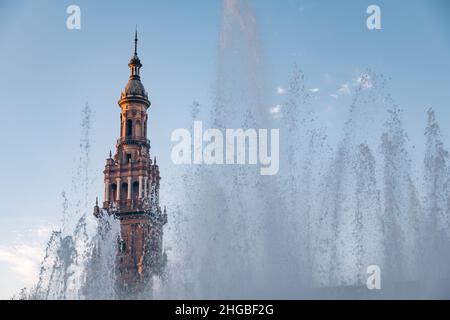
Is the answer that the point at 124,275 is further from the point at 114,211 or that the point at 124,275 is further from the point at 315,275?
the point at 315,275

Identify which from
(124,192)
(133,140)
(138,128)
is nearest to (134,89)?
(138,128)

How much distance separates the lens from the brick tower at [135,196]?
206ft

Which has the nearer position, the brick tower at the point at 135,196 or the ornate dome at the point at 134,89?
the brick tower at the point at 135,196

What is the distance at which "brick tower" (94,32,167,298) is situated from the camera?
62812 mm

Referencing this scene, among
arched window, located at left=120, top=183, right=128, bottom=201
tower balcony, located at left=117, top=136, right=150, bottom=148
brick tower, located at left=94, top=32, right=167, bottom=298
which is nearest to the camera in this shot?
brick tower, located at left=94, top=32, right=167, bottom=298

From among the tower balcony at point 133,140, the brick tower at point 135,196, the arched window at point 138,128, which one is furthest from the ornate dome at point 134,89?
the tower balcony at point 133,140

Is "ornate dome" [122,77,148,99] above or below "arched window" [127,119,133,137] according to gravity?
above

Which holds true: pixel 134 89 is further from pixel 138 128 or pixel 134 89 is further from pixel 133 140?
pixel 133 140

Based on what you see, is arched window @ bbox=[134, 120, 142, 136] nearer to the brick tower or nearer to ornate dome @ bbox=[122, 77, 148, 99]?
the brick tower

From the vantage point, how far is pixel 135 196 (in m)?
65.6

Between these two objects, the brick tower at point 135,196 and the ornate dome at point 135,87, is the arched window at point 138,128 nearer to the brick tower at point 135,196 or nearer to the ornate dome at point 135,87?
the brick tower at point 135,196

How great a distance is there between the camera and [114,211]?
6469cm

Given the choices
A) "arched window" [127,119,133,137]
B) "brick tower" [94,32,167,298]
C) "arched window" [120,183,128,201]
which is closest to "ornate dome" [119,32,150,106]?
"brick tower" [94,32,167,298]
